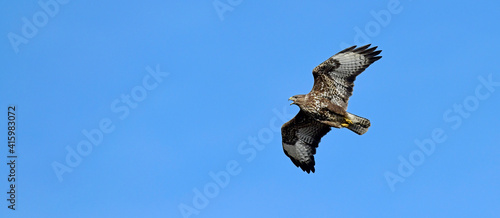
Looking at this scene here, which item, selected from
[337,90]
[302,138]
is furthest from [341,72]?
[302,138]

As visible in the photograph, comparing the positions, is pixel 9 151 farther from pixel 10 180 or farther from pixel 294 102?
pixel 294 102

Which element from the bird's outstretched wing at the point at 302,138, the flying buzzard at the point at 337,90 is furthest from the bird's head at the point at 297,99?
the bird's outstretched wing at the point at 302,138

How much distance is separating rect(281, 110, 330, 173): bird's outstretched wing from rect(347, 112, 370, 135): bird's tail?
57.9 inches

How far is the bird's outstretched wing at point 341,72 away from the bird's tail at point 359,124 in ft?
1.60

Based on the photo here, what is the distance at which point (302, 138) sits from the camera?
880 inches

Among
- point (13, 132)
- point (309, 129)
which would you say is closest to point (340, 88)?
point (309, 129)

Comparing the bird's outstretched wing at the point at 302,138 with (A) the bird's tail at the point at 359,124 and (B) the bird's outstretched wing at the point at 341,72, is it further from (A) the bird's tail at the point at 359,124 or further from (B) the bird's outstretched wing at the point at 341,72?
(A) the bird's tail at the point at 359,124

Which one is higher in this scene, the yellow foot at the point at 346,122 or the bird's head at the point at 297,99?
the bird's head at the point at 297,99

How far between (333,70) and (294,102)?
1.46 metres

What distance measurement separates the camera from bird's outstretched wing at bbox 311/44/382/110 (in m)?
20.5

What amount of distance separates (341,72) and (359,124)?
1.53 meters

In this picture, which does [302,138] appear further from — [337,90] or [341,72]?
[341,72]

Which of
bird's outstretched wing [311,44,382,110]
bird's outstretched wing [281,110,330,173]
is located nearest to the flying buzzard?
bird's outstretched wing [311,44,382,110]

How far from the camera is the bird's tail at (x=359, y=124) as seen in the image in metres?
20.3
